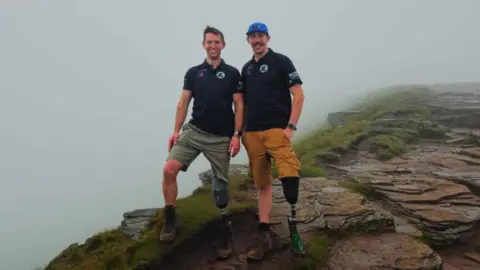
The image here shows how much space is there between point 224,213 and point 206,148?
153 centimetres

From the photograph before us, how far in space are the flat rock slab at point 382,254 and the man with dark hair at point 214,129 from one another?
253 cm

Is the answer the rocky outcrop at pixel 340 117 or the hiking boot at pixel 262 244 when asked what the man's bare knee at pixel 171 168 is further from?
the rocky outcrop at pixel 340 117

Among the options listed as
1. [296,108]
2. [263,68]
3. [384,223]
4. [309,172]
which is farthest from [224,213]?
[309,172]

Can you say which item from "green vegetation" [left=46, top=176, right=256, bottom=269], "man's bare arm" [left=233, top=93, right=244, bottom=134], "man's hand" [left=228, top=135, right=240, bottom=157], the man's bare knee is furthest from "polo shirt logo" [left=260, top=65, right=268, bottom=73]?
"green vegetation" [left=46, top=176, right=256, bottom=269]

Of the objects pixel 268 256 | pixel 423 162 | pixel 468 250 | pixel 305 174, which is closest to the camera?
pixel 268 256

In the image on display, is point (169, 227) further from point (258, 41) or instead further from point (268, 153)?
point (258, 41)

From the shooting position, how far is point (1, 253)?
443ft

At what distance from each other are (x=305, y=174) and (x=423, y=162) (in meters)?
5.52

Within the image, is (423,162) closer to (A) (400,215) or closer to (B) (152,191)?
(A) (400,215)

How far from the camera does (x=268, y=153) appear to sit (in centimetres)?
788

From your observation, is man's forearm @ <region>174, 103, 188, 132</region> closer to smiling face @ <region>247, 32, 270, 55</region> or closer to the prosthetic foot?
smiling face @ <region>247, 32, 270, 55</region>

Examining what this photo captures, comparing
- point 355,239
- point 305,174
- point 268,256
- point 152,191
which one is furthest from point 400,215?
point 152,191

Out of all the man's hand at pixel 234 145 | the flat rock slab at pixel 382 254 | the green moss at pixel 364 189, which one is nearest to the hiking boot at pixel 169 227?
the man's hand at pixel 234 145

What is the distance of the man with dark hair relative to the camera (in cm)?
806
